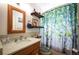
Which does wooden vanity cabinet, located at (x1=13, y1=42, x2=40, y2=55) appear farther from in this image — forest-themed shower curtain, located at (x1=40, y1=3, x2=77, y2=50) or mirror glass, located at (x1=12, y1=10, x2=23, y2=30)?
mirror glass, located at (x1=12, y1=10, x2=23, y2=30)

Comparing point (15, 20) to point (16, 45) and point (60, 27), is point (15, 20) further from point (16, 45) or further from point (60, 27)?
point (60, 27)

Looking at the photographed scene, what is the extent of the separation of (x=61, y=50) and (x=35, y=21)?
1.65ft

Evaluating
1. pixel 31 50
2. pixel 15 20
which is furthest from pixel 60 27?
pixel 15 20

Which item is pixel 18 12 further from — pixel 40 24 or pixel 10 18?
pixel 40 24

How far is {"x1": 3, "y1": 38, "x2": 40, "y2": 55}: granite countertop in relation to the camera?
140 cm

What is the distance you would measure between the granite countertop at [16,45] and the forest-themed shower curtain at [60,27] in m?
0.15

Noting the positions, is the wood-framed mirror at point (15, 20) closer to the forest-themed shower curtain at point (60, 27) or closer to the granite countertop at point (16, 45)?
the granite countertop at point (16, 45)

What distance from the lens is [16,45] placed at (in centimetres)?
147

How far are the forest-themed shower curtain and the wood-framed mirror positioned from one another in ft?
0.83

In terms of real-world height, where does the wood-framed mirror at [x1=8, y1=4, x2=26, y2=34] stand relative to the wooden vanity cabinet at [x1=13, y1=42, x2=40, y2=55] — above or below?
above

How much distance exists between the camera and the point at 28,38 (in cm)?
155

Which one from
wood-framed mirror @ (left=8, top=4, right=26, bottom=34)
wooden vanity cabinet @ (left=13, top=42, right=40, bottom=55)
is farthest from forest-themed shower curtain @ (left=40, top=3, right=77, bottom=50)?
wood-framed mirror @ (left=8, top=4, right=26, bottom=34)

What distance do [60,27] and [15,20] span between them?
0.58 metres
